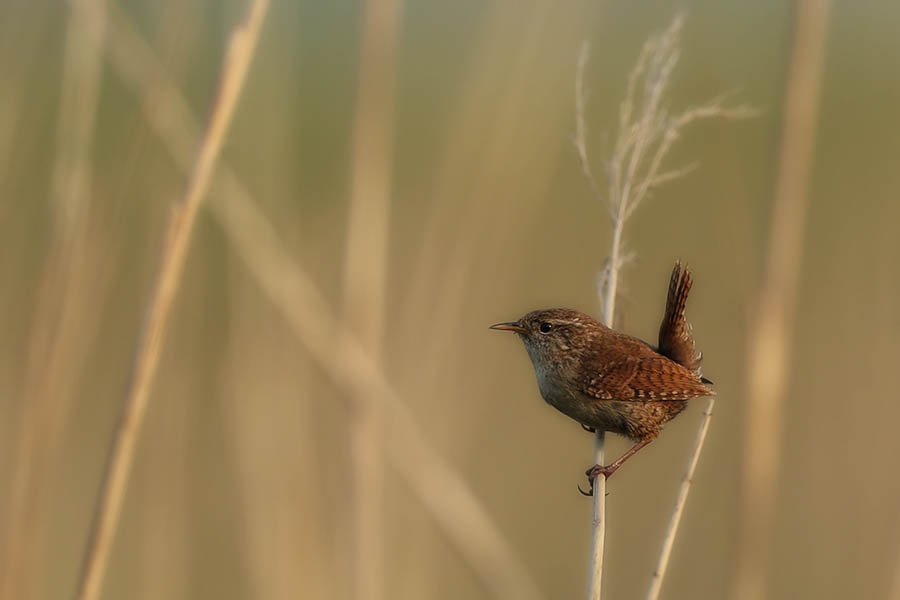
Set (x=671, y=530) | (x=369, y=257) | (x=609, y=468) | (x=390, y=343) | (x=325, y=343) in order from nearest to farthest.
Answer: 1. (x=671, y=530)
2. (x=609, y=468)
3. (x=325, y=343)
4. (x=369, y=257)
5. (x=390, y=343)

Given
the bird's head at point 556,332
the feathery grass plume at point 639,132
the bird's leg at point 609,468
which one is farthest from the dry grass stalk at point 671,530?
the bird's head at point 556,332

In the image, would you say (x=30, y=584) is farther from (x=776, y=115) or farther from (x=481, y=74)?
(x=776, y=115)

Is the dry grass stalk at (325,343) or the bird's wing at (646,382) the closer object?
the bird's wing at (646,382)

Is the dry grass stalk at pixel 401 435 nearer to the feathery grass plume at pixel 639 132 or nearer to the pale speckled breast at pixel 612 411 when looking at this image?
the pale speckled breast at pixel 612 411

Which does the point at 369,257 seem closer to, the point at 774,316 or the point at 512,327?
the point at 512,327

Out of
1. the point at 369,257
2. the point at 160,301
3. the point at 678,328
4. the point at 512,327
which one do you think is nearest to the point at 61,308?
the point at 160,301

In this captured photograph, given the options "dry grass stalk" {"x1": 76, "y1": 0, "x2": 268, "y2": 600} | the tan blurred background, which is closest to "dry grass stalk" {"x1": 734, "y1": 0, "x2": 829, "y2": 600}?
the tan blurred background
